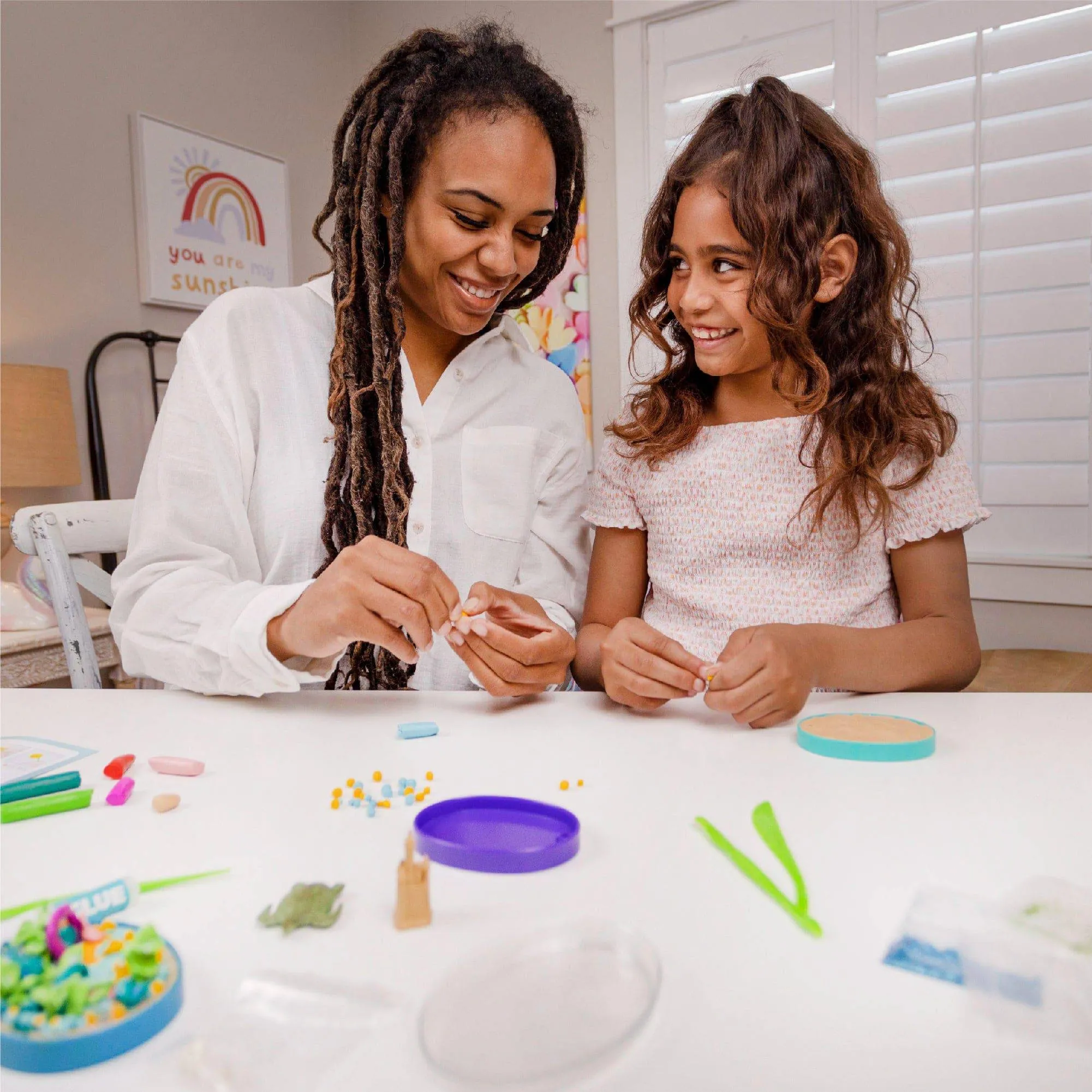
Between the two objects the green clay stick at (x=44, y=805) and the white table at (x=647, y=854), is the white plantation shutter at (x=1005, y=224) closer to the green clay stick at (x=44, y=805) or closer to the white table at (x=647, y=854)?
the white table at (x=647, y=854)

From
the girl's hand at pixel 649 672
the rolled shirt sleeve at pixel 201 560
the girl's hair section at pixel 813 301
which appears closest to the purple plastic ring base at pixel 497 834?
the girl's hand at pixel 649 672

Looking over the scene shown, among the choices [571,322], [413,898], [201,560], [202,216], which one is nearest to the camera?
[413,898]

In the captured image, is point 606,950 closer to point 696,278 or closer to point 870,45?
point 696,278

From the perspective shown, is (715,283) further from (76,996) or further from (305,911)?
(76,996)

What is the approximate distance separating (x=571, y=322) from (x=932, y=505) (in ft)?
6.99

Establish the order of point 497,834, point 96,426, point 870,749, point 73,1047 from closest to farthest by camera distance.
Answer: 1. point 73,1047
2. point 497,834
3. point 870,749
4. point 96,426

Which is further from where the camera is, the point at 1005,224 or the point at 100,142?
the point at 100,142

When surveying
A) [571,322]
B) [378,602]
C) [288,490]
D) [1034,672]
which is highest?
[571,322]

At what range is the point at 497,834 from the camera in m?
0.60

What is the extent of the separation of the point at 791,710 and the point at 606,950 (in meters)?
0.43

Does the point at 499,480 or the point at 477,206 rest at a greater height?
the point at 477,206

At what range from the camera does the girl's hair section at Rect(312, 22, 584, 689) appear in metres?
1.16

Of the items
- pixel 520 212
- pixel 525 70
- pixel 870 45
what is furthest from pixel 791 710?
pixel 870 45

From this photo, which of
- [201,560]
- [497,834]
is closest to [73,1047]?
[497,834]
